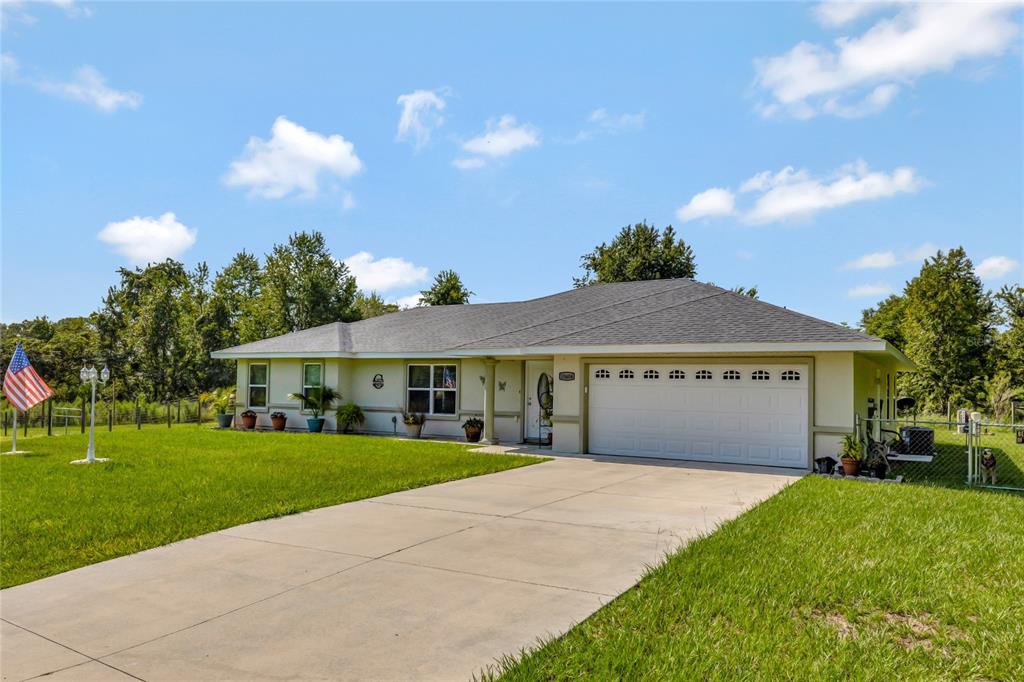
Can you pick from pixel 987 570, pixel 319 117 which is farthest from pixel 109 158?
pixel 987 570

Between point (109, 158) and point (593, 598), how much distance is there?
1545cm

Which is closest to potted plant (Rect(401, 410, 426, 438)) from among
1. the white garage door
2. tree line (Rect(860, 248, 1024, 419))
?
the white garage door

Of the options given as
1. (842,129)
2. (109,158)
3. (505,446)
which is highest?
(842,129)

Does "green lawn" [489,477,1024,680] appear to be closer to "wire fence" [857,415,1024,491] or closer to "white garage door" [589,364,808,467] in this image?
"wire fence" [857,415,1024,491]

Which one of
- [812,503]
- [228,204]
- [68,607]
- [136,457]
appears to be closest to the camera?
[68,607]

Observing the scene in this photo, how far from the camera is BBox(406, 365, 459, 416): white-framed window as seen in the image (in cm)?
2003

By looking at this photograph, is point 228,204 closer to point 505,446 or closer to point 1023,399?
point 505,446

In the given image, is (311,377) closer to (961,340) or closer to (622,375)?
(622,375)

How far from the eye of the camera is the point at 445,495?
970cm

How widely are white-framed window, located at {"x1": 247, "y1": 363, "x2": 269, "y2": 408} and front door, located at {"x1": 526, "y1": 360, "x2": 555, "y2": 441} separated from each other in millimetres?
10172

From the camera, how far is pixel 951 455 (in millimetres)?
17266

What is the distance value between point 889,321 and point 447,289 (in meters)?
31.4

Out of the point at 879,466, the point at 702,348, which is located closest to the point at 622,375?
the point at 702,348

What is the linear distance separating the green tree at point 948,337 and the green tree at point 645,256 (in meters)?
13.4
